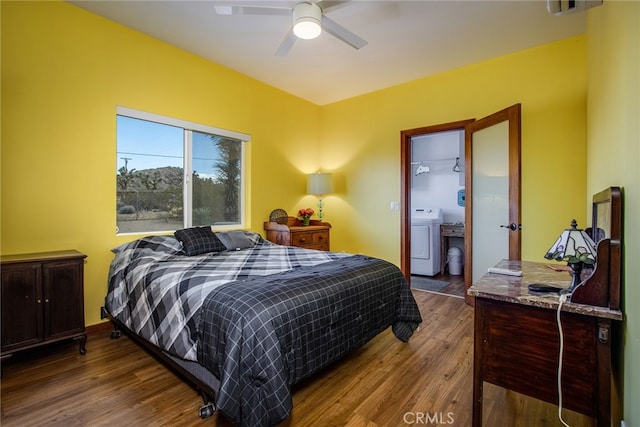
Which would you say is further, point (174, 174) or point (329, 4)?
point (174, 174)

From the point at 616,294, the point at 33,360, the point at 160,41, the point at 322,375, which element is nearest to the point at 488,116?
the point at 616,294

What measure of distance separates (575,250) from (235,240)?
2.76 metres

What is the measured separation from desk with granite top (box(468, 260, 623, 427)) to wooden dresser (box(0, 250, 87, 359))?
2.67m

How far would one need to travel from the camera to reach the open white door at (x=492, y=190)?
113 inches

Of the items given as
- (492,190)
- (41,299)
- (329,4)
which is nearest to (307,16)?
(329,4)

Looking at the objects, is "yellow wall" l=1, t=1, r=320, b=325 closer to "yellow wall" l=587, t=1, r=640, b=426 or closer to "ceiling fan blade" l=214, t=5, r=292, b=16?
"ceiling fan blade" l=214, t=5, r=292, b=16

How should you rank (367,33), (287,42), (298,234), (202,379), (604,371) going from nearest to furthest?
1. (604,371)
2. (202,379)
3. (287,42)
4. (367,33)
5. (298,234)

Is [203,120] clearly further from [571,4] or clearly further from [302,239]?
[571,4]

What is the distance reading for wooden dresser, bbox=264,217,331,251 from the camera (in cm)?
384

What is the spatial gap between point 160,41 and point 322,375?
11.0ft

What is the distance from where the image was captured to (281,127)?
4305 mm

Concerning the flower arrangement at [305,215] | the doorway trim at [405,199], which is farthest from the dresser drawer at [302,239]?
the doorway trim at [405,199]

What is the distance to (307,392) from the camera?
1836 millimetres

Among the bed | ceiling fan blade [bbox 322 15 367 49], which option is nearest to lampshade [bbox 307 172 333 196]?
the bed
